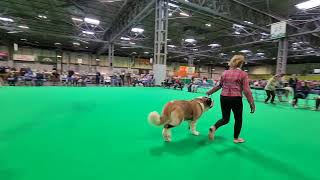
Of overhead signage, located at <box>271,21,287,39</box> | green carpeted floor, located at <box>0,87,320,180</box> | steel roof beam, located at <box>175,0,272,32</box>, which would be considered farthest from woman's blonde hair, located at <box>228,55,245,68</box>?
overhead signage, located at <box>271,21,287,39</box>

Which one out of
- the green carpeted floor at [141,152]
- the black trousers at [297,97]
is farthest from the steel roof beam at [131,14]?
the green carpeted floor at [141,152]

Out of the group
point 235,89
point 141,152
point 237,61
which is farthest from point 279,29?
point 141,152

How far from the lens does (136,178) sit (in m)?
2.06

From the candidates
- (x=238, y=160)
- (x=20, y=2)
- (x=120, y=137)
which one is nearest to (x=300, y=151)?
(x=238, y=160)

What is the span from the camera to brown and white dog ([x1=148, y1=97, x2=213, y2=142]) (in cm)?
299

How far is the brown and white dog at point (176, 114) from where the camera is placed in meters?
2.99

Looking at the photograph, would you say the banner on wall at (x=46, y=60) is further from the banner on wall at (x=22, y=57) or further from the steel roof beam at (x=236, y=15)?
the steel roof beam at (x=236, y=15)

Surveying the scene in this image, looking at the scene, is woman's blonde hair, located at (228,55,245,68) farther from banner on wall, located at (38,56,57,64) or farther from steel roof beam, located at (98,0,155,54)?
banner on wall, located at (38,56,57,64)

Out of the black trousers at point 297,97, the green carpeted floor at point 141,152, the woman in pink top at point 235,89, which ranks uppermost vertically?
the woman in pink top at point 235,89

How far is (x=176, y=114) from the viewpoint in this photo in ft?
10.0

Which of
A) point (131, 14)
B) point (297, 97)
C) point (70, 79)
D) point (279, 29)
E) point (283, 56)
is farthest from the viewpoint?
point (283, 56)

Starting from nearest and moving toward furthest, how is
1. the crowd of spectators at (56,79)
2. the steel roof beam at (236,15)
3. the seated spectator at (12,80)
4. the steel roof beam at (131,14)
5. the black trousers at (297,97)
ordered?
the black trousers at (297,97), the steel roof beam at (236,15), the seated spectator at (12,80), the steel roof beam at (131,14), the crowd of spectators at (56,79)

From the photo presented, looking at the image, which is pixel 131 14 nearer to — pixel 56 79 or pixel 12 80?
pixel 56 79

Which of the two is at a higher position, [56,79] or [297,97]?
[56,79]
